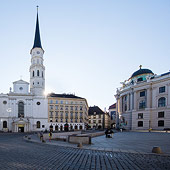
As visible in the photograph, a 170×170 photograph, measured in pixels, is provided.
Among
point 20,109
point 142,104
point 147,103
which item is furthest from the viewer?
point 20,109

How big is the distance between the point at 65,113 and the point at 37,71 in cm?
2320

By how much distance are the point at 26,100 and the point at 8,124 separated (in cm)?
1178

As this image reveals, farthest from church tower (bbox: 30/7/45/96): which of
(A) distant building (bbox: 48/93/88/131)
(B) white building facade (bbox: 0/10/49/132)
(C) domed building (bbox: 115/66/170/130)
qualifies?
(C) domed building (bbox: 115/66/170/130)

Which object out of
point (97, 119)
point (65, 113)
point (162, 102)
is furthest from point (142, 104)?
point (97, 119)

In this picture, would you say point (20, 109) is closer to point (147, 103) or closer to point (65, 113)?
point (65, 113)

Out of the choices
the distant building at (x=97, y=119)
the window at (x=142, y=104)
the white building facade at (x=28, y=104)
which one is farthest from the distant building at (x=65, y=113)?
the distant building at (x=97, y=119)

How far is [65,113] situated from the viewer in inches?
2594

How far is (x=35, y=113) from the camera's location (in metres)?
62.6

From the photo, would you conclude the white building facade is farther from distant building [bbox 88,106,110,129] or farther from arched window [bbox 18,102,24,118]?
distant building [bbox 88,106,110,129]

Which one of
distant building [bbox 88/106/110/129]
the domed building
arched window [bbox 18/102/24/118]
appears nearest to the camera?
the domed building

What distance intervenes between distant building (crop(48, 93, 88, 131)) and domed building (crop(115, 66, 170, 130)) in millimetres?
20513

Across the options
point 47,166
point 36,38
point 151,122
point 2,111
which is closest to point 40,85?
point 2,111

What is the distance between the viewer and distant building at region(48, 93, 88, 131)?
64.4 metres

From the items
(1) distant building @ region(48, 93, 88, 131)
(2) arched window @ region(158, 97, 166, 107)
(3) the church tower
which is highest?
(3) the church tower
